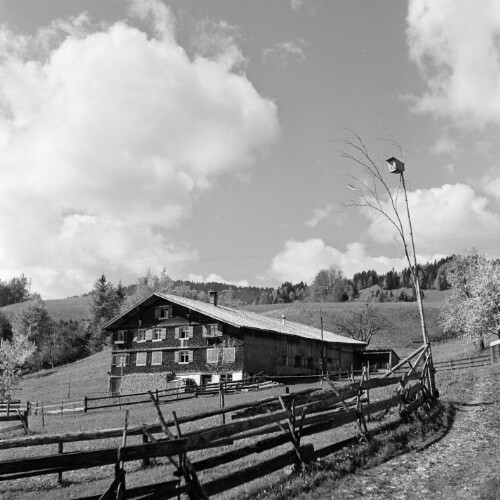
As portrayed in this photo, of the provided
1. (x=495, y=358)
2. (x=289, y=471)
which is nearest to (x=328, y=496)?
(x=289, y=471)

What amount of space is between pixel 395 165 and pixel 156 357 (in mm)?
41104

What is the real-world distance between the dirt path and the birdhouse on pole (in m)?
10.4

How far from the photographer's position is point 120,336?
5856 cm

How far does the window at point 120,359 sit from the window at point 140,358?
3.95 ft

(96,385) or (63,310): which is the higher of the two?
(63,310)

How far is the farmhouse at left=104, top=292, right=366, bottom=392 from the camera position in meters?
51.2

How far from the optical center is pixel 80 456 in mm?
8734

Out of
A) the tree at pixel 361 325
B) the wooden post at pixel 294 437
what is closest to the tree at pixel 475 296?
the tree at pixel 361 325

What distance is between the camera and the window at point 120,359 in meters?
57.2

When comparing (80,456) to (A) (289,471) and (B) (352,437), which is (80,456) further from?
(B) (352,437)

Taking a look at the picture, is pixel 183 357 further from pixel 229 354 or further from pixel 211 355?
pixel 229 354

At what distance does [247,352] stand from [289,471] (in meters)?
40.1

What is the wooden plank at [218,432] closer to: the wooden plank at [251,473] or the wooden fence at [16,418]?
the wooden plank at [251,473]

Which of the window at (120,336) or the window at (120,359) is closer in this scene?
the window at (120,359)
